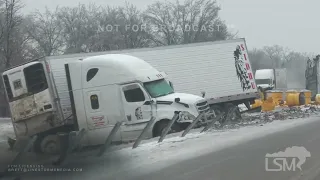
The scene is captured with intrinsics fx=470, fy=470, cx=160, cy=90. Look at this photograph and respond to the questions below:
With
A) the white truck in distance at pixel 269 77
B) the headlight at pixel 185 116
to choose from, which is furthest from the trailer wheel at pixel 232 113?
the white truck in distance at pixel 269 77

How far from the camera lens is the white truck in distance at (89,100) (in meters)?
13.9

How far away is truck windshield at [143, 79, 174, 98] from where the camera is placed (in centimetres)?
1465

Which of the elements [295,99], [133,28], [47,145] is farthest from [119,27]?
[47,145]

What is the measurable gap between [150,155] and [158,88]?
13.2ft

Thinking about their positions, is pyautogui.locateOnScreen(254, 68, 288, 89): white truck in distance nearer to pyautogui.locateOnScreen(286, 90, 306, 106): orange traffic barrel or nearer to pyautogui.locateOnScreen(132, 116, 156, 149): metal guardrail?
pyautogui.locateOnScreen(286, 90, 306, 106): orange traffic barrel

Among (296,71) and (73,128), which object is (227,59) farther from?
(296,71)

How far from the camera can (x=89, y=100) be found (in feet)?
45.6

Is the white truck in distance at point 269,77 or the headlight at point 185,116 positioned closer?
the headlight at point 185,116

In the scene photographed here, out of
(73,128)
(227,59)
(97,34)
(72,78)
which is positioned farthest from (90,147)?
(97,34)

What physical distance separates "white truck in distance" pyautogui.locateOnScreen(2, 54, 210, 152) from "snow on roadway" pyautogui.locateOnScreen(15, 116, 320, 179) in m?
0.93

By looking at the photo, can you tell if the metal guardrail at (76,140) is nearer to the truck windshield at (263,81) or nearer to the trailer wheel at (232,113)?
the trailer wheel at (232,113)

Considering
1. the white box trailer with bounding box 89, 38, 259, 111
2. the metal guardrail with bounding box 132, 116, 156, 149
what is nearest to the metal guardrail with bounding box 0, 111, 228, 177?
the metal guardrail with bounding box 132, 116, 156, 149

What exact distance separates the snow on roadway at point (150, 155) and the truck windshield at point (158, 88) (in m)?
1.50

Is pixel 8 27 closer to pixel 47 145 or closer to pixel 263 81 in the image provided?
pixel 47 145
